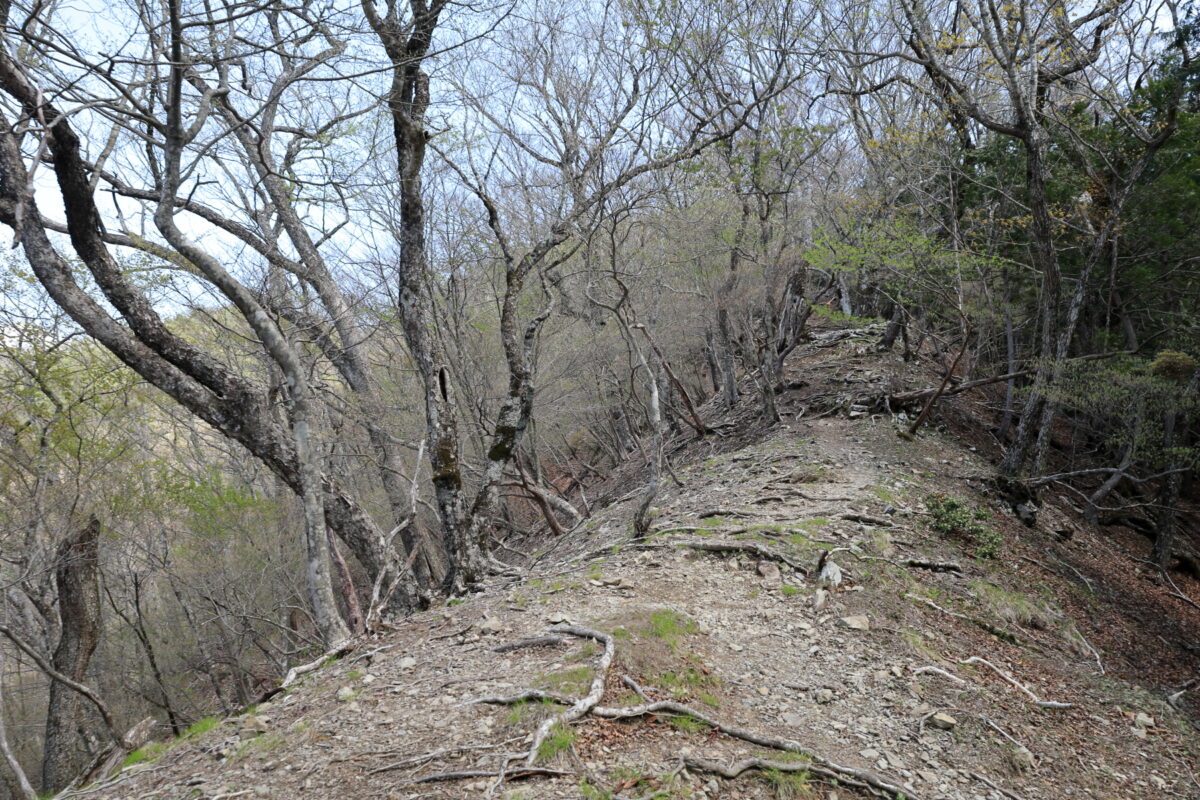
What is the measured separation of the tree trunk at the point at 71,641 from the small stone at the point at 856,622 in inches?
377

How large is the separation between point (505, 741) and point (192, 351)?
14.1 ft

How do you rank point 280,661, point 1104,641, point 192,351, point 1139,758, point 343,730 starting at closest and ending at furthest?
point 343,730, point 1139,758, point 192,351, point 1104,641, point 280,661

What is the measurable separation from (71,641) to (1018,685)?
1114 cm

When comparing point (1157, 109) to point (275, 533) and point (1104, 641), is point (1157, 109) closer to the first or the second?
point (1104, 641)

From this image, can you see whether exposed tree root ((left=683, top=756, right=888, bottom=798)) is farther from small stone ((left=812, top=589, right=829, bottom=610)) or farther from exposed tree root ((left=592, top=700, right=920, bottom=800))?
small stone ((left=812, top=589, right=829, bottom=610))

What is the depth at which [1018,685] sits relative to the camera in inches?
195

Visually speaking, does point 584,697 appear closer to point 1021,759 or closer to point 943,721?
point 943,721

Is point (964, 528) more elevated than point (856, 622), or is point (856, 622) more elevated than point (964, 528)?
point (856, 622)

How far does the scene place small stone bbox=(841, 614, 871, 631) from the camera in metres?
5.16

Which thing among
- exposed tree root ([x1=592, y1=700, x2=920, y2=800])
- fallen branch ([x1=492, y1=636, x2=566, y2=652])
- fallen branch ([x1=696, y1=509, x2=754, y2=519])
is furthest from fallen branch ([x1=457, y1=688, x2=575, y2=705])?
fallen branch ([x1=696, y1=509, x2=754, y2=519])

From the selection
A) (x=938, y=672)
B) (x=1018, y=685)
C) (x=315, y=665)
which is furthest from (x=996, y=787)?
(x=315, y=665)

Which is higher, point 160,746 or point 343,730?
point 343,730

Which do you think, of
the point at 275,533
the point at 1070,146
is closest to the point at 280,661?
the point at 275,533

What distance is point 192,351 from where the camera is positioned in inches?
225
